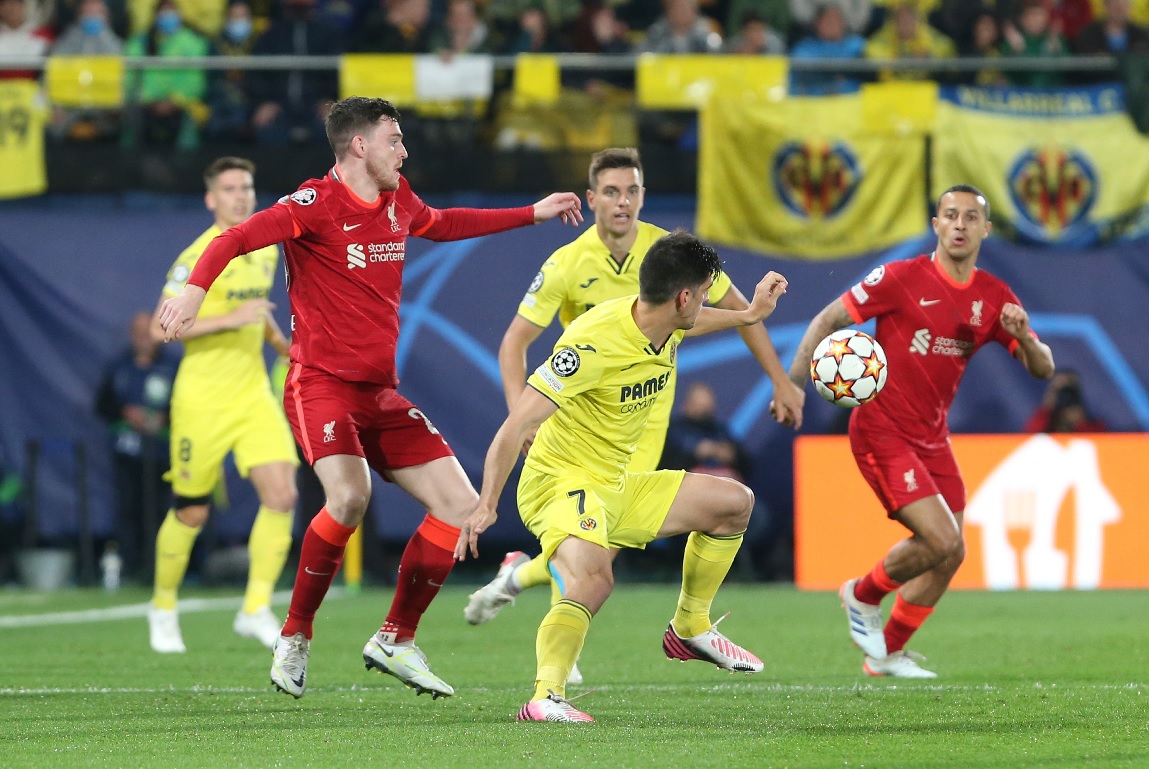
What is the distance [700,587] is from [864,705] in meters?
0.83

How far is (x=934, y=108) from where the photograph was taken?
14.7 m

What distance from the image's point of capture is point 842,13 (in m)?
16.2

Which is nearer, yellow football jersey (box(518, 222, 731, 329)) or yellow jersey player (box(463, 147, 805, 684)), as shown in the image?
yellow jersey player (box(463, 147, 805, 684))

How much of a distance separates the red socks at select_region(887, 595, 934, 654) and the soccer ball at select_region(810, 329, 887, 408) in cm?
112

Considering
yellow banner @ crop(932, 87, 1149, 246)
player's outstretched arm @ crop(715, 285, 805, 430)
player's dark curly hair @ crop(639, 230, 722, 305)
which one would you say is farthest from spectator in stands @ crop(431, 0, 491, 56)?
player's dark curly hair @ crop(639, 230, 722, 305)

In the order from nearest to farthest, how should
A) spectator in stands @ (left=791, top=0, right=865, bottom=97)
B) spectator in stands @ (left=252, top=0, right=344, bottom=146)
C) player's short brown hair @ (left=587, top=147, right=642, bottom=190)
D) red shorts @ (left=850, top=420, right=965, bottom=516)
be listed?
player's short brown hair @ (left=587, top=147, right=642, bottom=190), red shorts @ (left=850, top=420, right=965, bottom=516), spectator in stands @ (left=252, top=0, right=344, bottom=146), spectator in stands @ (left=791, top=0, right=865, bottom=97)

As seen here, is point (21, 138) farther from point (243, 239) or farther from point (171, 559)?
point (243, 239)

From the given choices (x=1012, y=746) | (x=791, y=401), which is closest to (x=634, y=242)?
(x=791, y=401)

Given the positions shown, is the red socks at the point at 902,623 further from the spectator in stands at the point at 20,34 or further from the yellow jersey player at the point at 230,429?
the spectator in stands at the point at 20,34

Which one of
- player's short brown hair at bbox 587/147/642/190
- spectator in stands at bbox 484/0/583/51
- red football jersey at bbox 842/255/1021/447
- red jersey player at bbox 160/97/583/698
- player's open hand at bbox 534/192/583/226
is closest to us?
red jersey player at bbox 160/97/583/698

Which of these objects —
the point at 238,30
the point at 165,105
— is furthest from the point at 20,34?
the point at 238,30

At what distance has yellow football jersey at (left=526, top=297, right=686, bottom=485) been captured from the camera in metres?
6.40

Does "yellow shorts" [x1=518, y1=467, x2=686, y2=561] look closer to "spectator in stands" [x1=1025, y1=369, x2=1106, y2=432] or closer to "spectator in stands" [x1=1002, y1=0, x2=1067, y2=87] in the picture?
"spectator in stands" [x1=1025, y1=369, x2=1106, y2=432]

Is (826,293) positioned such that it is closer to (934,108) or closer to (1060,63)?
(934,108)
